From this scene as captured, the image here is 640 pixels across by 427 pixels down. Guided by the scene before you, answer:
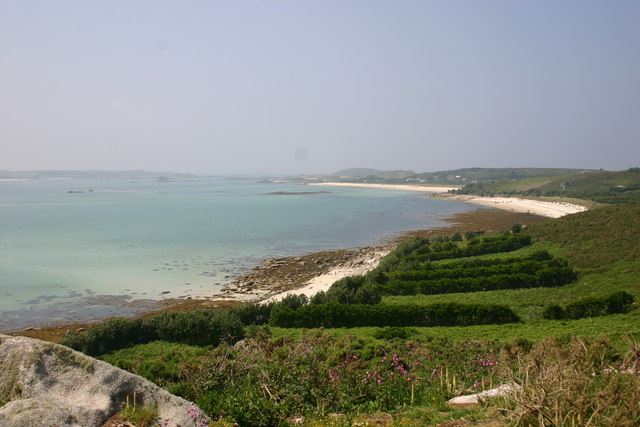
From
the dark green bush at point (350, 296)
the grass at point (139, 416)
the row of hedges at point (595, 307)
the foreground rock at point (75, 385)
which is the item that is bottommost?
the dark green bush at point (350, 296)

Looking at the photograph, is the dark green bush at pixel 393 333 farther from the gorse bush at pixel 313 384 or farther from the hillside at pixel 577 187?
the hillside at pixel 577 187

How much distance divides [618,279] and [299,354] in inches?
882

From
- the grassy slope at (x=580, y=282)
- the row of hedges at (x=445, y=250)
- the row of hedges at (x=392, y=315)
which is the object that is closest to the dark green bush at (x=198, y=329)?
the grassy slope at (x=580, y=282)

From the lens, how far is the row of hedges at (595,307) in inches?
722

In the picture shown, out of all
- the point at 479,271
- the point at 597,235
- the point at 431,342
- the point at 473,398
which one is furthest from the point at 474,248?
the point at 473,398

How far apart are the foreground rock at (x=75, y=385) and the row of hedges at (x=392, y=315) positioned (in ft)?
45.5

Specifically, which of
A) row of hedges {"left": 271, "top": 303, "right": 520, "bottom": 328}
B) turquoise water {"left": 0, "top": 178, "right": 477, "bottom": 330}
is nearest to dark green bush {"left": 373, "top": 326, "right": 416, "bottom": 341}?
row of hedges {"left": 271, "top": 303, "right": 520, "bottom": 328}

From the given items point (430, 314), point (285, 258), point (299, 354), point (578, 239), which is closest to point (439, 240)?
point (578, 239)

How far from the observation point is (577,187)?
118312mm

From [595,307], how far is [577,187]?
4651 inches

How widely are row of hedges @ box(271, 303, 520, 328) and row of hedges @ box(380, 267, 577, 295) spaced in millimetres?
6299

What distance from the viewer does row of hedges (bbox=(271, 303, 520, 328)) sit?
19281 millimetres

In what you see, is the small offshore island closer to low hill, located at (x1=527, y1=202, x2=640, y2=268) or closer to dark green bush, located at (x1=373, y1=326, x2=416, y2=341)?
dark green bush, located at (x1=373, y1=326, x2=416, y2=341)

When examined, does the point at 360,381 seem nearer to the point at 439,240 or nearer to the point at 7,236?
the point at 439,240
